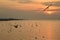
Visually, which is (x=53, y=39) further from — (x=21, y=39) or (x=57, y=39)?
(x=21, y=39)

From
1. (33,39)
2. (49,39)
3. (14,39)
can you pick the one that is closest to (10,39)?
(14,39)

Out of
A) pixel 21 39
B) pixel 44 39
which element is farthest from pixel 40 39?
pixel 21 39

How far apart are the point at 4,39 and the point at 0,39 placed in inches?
30.4

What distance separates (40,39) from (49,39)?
1.89m

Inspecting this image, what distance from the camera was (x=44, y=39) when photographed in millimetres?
41875

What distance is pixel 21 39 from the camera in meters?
41.6

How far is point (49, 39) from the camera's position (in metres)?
42.7

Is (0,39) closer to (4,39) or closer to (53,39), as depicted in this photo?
(4,39)

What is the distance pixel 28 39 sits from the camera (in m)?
41.9

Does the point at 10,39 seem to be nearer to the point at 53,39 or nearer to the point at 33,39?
the point at 33,39

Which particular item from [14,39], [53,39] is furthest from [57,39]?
A: [14,39]

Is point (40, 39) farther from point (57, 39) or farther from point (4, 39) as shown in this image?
point (4, 39)

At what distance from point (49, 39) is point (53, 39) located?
75cm

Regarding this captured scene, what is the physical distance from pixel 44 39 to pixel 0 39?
7731 mm
